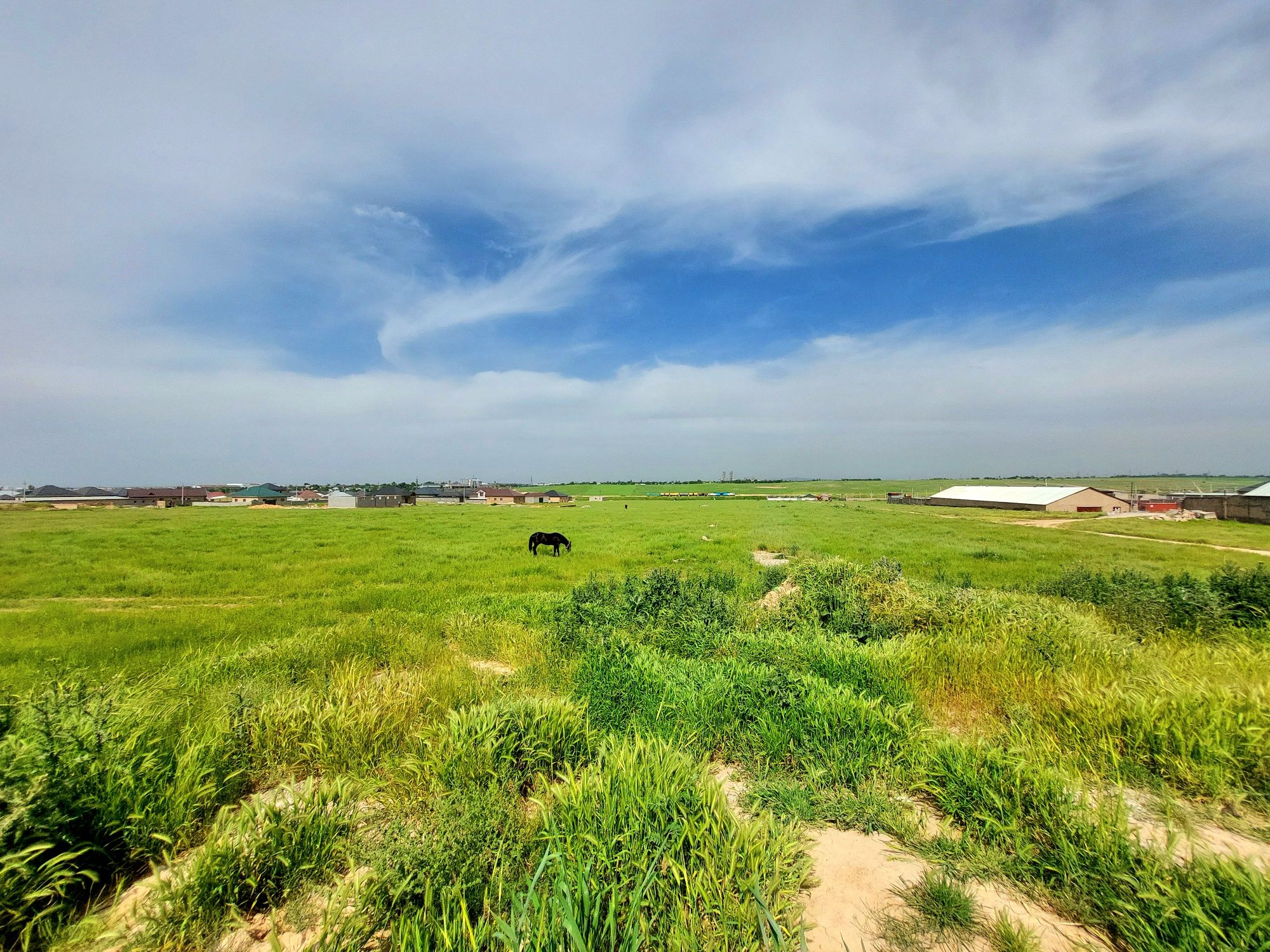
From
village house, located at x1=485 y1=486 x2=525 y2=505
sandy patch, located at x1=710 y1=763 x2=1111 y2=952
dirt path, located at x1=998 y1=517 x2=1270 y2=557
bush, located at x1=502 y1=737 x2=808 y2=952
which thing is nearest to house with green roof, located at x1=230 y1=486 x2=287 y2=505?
village house, located at x1=485 y1=486 x2=525 y2=505

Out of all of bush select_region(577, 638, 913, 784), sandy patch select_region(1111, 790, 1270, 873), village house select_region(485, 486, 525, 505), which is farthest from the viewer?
village house select_region(485, 486, 525, 505)

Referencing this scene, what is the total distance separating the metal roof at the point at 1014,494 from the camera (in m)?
62.2

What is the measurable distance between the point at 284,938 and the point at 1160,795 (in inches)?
245

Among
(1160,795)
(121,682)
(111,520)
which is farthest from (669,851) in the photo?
(111,520)

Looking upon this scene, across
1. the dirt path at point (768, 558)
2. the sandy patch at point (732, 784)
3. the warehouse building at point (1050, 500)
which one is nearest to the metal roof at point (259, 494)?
the dirt path at point (768, 558)

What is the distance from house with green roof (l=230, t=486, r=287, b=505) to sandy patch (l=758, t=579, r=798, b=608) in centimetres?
8901

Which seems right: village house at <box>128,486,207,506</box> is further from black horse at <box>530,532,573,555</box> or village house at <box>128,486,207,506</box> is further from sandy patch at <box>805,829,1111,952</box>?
sandy patch at <box>805,829,1111,952</box>

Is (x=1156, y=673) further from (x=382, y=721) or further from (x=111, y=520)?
(x=111, y=520)

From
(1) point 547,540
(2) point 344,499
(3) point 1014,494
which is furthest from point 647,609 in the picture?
(3) point 1014,494

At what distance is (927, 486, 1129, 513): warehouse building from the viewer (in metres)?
59.5

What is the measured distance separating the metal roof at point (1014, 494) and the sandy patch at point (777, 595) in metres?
66.1

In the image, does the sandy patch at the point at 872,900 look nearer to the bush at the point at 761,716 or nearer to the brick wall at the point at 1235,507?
the bush at the point at 761,716

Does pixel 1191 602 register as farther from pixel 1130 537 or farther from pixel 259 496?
pixel 259 496

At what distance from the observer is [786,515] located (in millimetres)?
47969
